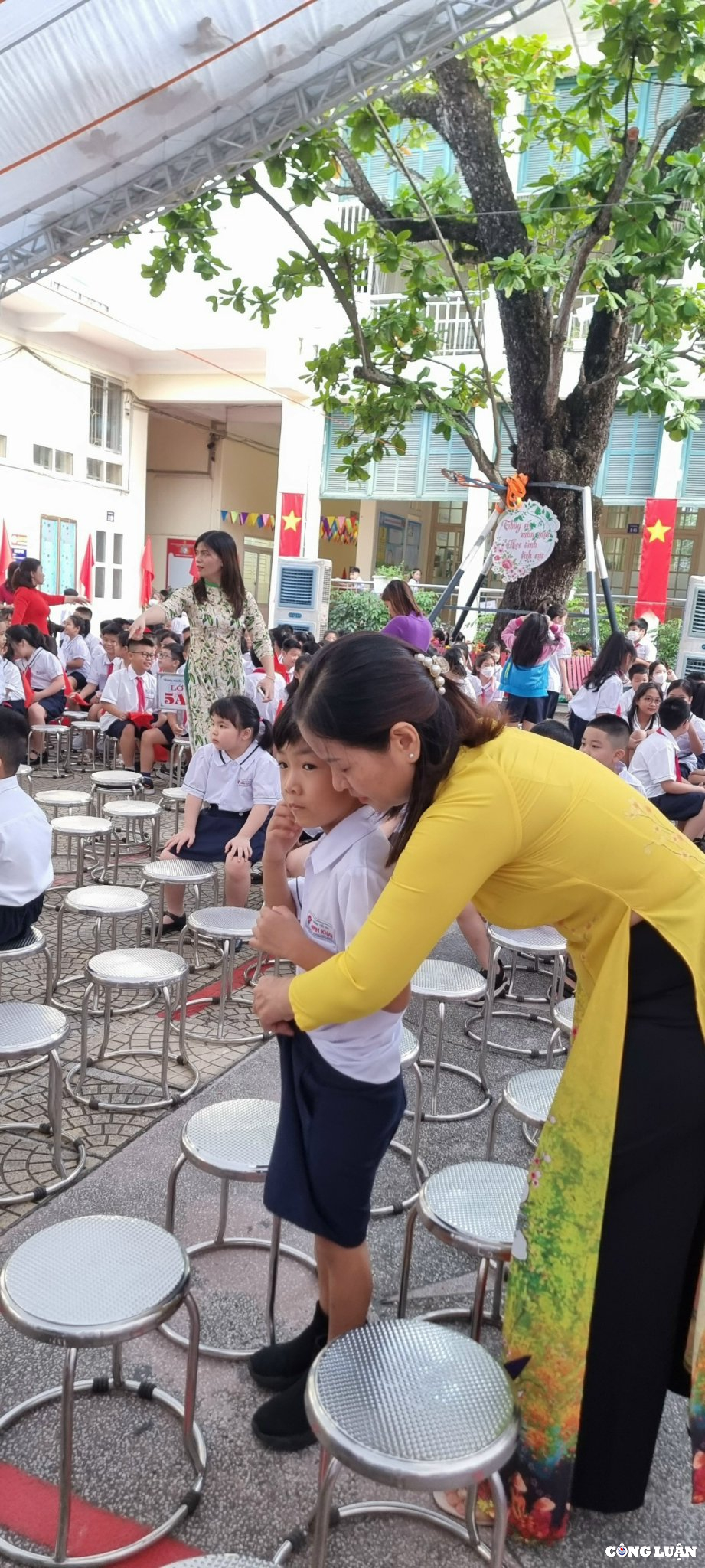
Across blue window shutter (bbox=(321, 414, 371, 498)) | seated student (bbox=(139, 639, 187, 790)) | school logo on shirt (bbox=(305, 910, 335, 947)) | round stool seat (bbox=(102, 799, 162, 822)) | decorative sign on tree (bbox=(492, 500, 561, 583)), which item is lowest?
seated student (bbox=(139, 639, 187, 790))

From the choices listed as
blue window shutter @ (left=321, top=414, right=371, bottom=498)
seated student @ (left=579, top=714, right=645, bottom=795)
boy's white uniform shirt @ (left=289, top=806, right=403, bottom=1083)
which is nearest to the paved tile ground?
boy's white uniform shirt @ (left=289, top=806, right=403, bottom=1083)

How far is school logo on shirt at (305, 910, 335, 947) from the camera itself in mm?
1919

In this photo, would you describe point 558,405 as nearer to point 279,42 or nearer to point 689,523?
point 279,42

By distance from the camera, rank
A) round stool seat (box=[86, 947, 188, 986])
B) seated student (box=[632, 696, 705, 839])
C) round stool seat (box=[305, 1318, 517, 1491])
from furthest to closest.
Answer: seated student (box=[632, 696, 705, 839]) → round stool seat (box=[86, 947, 188, 986]) → round stool seat (box=[305, 1318, 517, 1491])

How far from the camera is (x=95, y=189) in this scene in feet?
19.2

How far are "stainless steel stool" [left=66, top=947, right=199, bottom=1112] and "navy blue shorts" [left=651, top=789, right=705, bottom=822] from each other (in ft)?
11.3

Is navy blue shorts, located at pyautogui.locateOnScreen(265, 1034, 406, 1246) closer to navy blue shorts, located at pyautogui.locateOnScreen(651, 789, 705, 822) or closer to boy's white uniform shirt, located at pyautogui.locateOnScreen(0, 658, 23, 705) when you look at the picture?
navy blue shorts, located at pyautogui.locateOnScreen(651, 789, 705, 822)

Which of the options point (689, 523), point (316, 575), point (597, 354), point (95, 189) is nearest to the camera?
point (95, 189)

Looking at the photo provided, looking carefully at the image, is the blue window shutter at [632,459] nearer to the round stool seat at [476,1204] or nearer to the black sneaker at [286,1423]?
the round stool seat at [476,1204]

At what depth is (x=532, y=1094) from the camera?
2.55 meters

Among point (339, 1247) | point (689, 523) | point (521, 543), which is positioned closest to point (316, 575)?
point (521, 543)

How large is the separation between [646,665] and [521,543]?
173 cm

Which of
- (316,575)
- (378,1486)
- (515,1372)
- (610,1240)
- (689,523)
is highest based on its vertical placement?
(689,523)

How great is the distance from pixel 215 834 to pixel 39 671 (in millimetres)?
Result: 4876
